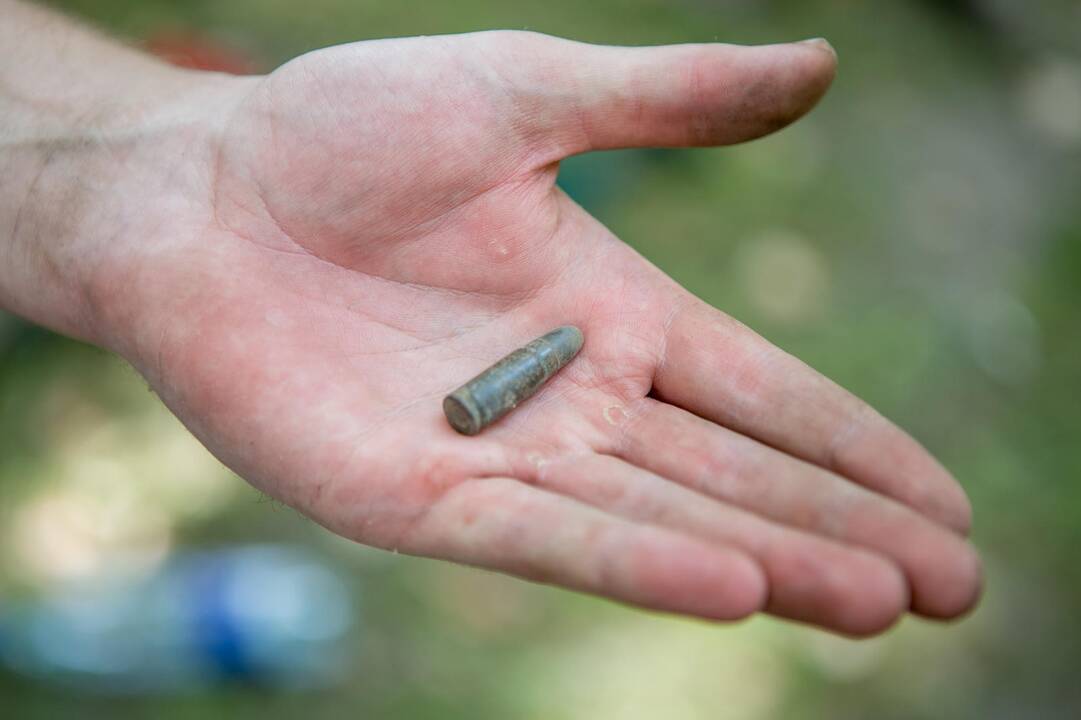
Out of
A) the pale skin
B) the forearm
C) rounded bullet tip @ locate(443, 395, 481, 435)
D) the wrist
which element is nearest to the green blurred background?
the forearm

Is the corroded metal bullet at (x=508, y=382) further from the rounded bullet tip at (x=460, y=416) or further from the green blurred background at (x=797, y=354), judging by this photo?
the green blurred background at (x=797, y=354)

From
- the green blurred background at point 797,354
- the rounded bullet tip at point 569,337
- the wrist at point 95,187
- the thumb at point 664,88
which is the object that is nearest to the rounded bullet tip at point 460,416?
the rounded bullet tip at point 569,337

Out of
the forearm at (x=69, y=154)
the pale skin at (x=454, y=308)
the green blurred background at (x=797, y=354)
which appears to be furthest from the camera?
the green blurred background at (x=797, y=354)

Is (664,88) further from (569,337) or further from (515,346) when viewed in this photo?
(515,346)

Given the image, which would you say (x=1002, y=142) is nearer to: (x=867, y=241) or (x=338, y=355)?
(x=867, y=241)

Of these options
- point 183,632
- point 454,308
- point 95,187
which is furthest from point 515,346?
point 183,632

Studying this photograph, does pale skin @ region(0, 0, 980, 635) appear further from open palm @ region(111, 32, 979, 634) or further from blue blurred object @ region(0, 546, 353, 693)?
blue blurred object @ region(0, 546, 353, 693)

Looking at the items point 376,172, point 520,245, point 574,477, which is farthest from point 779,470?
point 376,172
